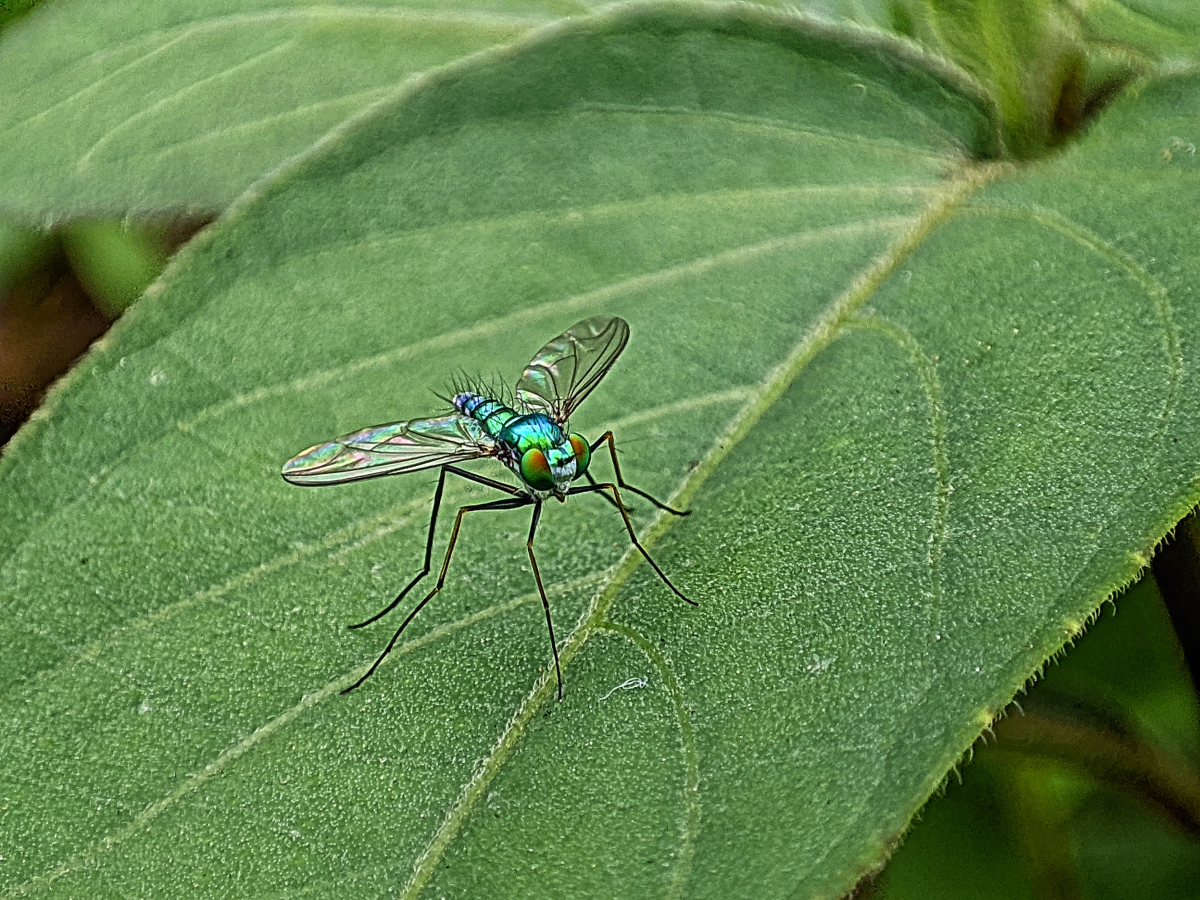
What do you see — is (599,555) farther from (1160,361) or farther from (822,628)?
(1160,361)

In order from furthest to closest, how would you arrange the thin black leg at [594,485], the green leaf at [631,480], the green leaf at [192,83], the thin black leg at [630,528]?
the green leaf at [192,83], the thin black leg at [594,485], the thin black leg at [630,528], the green leaf at [631,480]

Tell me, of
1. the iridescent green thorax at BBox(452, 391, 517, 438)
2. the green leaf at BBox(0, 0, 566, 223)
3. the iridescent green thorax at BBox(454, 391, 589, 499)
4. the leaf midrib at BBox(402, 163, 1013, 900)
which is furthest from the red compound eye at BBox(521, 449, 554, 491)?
the green leaf at BBox(0, 0, 566, 223)

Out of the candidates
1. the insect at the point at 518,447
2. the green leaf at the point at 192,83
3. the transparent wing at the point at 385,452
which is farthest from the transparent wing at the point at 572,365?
the green leaf at the point at 192,83

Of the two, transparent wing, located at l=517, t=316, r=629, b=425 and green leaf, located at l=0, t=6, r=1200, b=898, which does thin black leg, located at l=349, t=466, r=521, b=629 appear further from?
transparent wing, located at l=517, t=316, r=629, b=425

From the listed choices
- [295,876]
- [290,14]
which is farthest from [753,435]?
[290,14]

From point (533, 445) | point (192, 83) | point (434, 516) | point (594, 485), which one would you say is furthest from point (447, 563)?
point (192, 83)

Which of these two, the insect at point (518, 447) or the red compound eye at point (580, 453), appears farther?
the red compound eye at point (580, 453)

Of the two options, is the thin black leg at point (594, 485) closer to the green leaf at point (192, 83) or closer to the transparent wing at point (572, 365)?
the transparent wing at point (572, 365)
